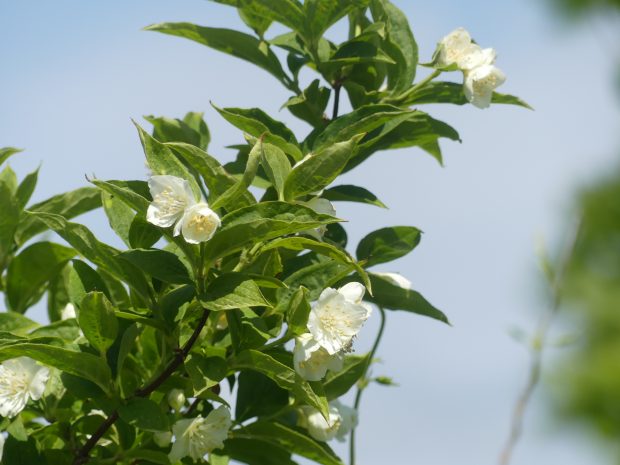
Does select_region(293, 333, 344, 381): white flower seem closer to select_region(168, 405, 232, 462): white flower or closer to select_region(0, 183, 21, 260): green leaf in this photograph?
select_region(168, 405, 232, 462): white flower

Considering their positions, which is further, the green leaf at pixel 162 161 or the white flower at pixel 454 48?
the white flower at pixel 454 48

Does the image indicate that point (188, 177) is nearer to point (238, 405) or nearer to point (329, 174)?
point (329, 174)

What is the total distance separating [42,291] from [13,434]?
52 centimetres

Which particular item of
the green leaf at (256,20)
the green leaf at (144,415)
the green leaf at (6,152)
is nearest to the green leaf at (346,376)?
the green leaf at (144,415)

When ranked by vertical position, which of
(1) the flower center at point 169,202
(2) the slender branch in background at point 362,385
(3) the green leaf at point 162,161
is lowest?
(2) the slender branch in background at point 362,385

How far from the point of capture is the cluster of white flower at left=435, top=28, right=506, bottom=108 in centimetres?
196

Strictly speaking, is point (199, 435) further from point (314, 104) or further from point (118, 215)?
point (314, 104)

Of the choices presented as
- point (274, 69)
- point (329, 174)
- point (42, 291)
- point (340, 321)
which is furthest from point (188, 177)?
point (42, 291)

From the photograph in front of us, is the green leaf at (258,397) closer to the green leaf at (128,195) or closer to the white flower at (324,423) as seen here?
the white flower at (324,423)

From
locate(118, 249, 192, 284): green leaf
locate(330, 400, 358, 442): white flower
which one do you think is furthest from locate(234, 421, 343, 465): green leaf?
locate(118, 249, 192, 284): green leaf

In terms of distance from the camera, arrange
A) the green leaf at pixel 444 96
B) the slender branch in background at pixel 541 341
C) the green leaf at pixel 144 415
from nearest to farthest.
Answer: the slender branch in background at pixel 541 341, the green leaf at pixel 144 415, the green leaf at pixel 444 96

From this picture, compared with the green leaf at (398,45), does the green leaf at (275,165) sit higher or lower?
lower

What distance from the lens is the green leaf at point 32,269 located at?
206cm

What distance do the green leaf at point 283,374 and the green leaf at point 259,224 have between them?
168mm
